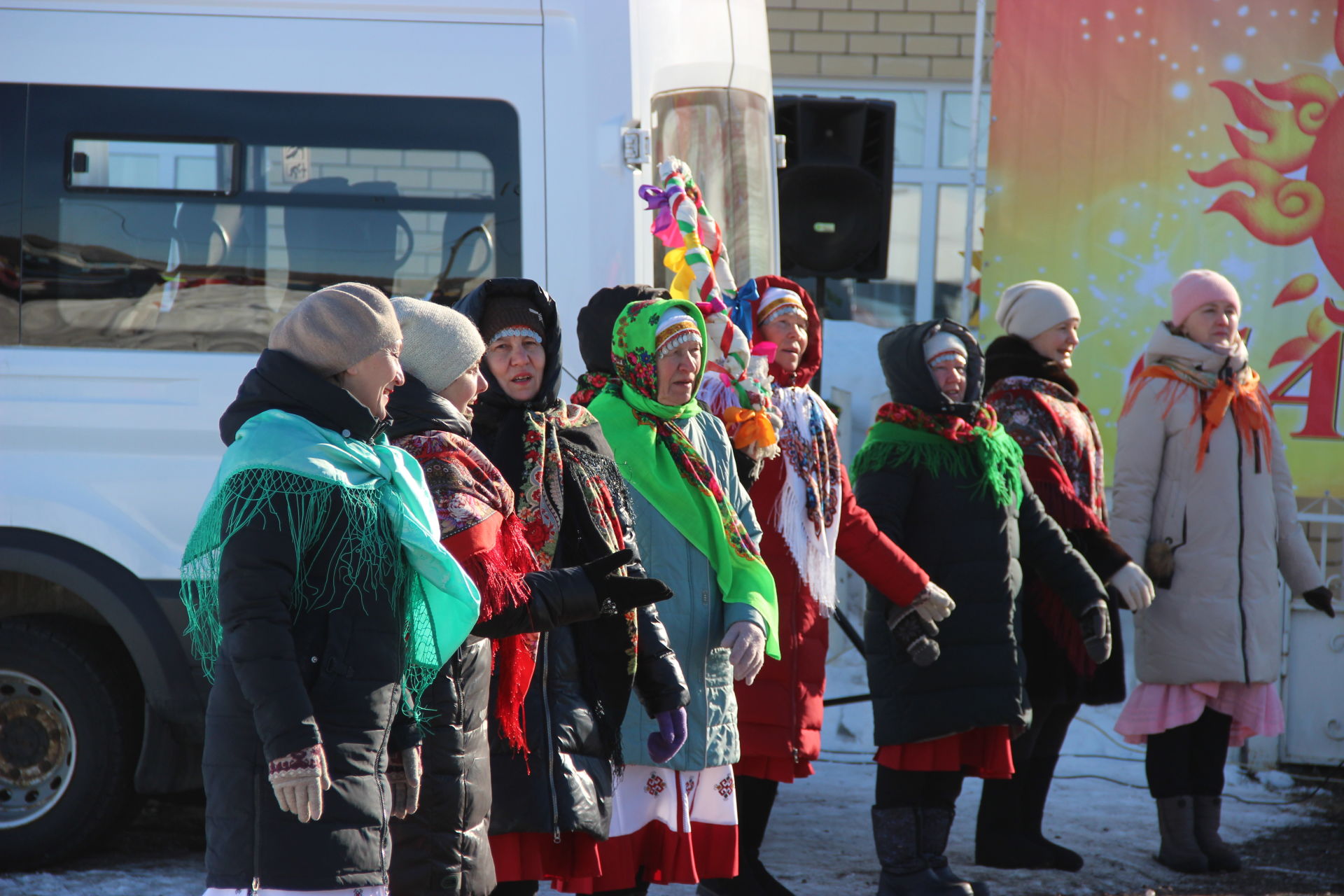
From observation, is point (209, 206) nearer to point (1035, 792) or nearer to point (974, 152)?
point (1035, 792)

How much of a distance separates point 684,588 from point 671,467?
0.30 metres

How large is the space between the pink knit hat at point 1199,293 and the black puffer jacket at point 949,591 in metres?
1.12

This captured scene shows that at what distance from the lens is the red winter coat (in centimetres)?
400

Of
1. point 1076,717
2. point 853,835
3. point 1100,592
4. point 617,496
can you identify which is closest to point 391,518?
point 617,496

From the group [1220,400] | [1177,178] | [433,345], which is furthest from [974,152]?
[433,345]

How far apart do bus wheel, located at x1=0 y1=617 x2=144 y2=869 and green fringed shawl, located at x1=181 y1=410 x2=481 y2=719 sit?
2133 millimetres

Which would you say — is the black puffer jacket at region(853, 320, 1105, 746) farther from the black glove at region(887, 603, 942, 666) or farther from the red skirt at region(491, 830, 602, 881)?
the red skirt at region(491, 830, 602, 881)

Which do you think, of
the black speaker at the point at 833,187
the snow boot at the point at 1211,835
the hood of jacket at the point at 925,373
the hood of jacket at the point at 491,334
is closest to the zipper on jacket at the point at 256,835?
the hood of jacket at the point at 491,334

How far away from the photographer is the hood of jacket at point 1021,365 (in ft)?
16.0

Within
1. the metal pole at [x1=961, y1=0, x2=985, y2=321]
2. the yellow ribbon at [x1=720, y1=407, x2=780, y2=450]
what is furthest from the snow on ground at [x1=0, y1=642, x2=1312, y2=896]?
the metal pole at [x1=961, y1=0, x2=985, y2=321]

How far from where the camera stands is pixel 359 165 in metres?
4.35

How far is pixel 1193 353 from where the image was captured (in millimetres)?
4988

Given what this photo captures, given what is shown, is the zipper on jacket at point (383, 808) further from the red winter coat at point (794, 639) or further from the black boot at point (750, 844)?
the black boot at point (750, 844)

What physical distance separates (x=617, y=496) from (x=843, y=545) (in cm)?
111
